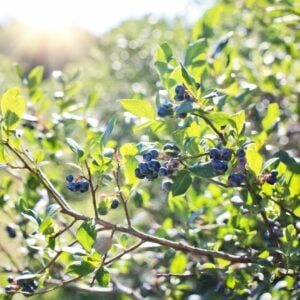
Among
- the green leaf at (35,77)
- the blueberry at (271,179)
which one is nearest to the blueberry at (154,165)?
the blueberry at (271,179)

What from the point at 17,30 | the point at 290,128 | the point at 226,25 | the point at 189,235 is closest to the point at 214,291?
the point at 189,235

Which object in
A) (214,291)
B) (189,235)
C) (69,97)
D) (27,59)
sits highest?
(69,97)

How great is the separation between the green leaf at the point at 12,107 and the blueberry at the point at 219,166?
0.49m

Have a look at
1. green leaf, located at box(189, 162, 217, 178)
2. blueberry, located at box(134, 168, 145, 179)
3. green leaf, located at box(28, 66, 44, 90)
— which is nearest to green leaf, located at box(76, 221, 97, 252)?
blueberry, located at box(134, 168, 145, 179)

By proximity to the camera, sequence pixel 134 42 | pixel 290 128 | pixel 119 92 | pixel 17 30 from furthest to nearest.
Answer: pixel 17 30 < pixel 119 92 < pixel 134 42 < pixel 290 128

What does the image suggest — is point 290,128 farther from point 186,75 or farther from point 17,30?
point 17,30

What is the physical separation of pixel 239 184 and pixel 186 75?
29cm

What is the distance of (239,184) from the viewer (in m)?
1.39

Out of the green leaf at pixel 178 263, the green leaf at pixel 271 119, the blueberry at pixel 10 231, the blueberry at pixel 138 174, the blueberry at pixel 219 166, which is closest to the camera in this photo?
the blueberry at pixel 219 166

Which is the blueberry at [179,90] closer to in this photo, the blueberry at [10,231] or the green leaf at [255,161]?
the green leaf at [255,161]

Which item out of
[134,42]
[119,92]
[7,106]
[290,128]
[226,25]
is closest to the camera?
[7,106]

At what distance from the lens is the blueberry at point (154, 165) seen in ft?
4.50

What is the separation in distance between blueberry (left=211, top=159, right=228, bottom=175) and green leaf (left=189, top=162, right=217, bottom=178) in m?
0.02

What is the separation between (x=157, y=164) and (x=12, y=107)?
0.38 metres
